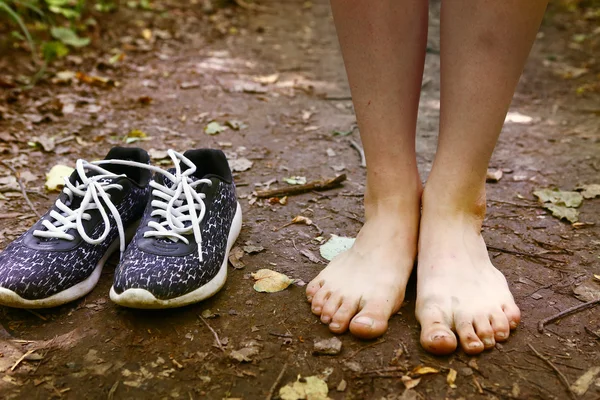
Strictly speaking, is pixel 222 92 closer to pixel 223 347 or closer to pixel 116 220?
pixel 116 220

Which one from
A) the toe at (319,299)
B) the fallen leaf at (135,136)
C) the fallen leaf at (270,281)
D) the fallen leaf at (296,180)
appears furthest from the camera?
the fallen leaf at (135,136)

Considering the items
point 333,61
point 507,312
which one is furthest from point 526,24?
point 333,61

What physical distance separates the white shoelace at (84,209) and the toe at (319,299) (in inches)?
21.6

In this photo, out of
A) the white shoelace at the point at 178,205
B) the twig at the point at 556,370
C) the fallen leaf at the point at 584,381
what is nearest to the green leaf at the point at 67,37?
the white shoelace at the point at 178,205

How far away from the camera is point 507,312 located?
50.4 inches

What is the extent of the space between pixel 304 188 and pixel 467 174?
2.83ft

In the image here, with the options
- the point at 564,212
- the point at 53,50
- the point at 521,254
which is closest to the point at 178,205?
the point at 521,254

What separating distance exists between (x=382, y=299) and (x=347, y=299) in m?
0.09

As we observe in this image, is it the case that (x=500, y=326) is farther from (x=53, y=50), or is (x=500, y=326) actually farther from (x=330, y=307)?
(x=53, y=50)

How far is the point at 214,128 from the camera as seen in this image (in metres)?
2.82

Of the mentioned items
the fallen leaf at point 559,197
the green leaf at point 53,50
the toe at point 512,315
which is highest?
the green leaf at point 53,50

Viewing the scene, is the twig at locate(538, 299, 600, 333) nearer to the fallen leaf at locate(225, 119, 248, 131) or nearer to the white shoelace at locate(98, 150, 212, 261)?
the white shoelace at locate(98, 150, 212, 261)

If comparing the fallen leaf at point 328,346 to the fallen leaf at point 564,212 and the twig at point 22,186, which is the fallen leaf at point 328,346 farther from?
the twig at point 22,186

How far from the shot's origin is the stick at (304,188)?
2086mm
